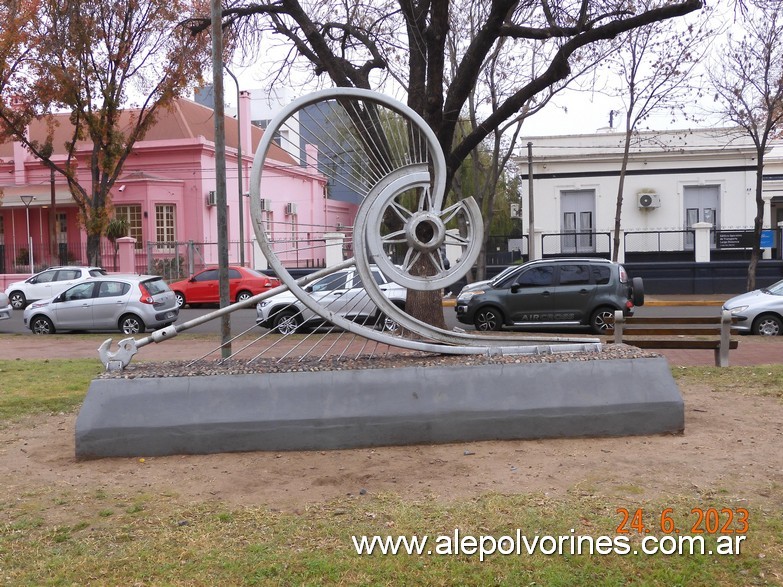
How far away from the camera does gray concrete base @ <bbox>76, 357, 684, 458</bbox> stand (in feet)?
22.8

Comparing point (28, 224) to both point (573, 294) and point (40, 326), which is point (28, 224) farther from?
point (573, 294)

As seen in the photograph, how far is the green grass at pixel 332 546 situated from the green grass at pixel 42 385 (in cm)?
369

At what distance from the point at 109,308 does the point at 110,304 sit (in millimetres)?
97

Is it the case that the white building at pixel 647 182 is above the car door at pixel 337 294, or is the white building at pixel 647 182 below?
above

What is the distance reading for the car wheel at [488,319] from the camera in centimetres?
1802

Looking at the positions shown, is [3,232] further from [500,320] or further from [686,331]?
[686,331]

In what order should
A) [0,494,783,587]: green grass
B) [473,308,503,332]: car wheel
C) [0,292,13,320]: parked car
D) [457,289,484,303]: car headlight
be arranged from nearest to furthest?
[0,494,783,587]: green grass
[473,308,503,332]: car wheel
[457,289,484,303]: car headlight
[0,292,13,320]: parked car

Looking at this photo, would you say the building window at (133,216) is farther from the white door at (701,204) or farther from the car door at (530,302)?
the white door at (701,204)

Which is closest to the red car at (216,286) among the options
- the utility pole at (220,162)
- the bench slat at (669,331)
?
the utility pole at (220,162)

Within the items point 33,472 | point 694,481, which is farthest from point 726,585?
point 33,472

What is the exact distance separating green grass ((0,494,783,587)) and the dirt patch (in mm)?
276
